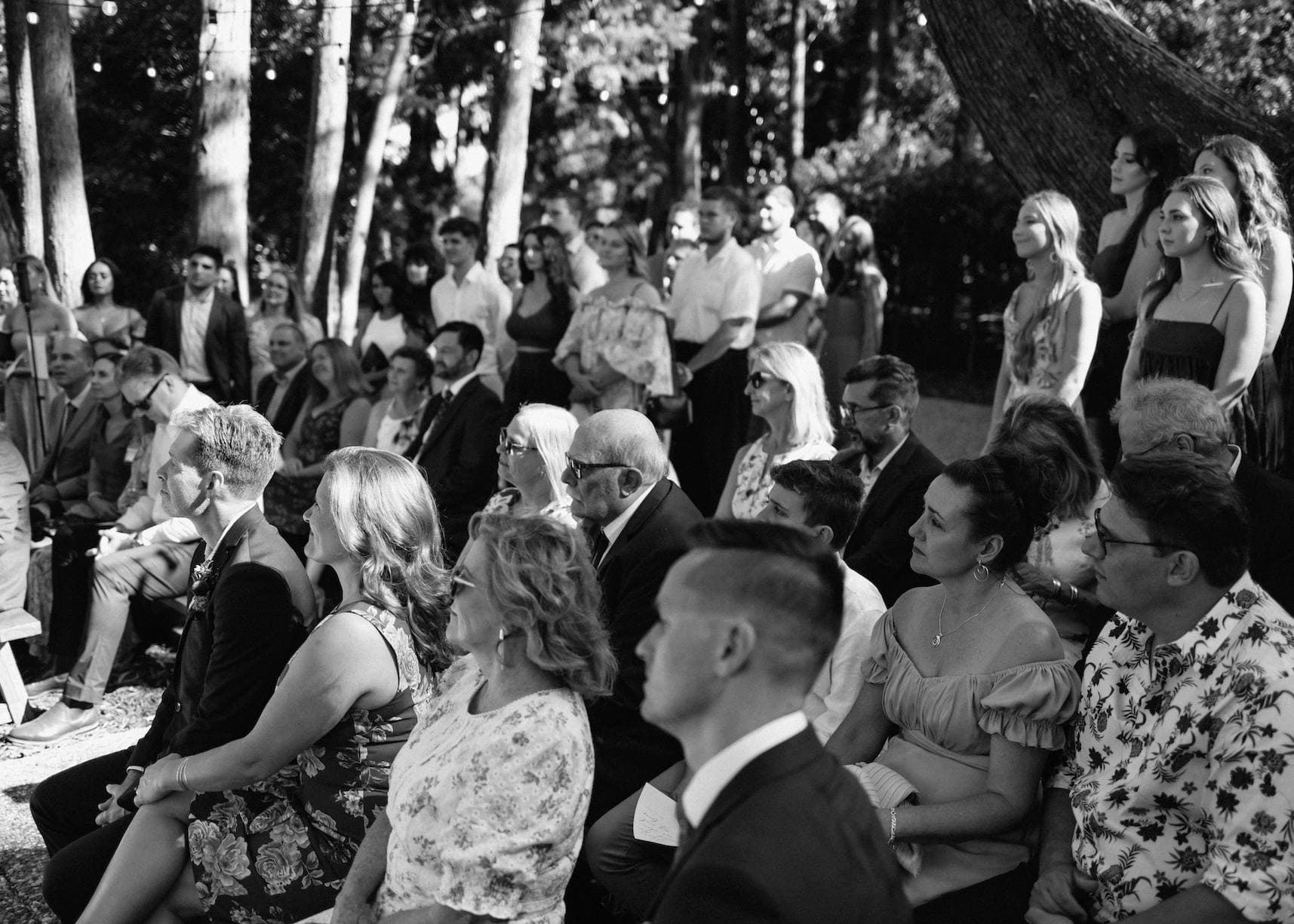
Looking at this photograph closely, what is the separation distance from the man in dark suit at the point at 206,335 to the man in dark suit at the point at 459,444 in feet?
8.91

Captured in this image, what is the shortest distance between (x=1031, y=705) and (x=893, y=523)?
161cm

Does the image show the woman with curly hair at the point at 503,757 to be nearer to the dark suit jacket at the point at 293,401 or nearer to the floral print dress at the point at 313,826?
the floral print dress at the point at 313,826

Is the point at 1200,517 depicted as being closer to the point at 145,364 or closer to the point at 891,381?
the point at 891,381

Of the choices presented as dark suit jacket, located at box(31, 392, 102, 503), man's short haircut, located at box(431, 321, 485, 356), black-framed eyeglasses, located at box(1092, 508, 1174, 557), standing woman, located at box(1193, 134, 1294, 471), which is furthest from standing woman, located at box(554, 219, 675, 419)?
black-framed eyeglasses, located at box(1092, 508, 1174, 557)

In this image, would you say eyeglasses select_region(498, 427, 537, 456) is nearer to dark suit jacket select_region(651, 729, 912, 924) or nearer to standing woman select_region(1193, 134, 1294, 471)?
standing woman select_region(1193, 134, 1294, 471)

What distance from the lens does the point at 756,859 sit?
5.55 ft

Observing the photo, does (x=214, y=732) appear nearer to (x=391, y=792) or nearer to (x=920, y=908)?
(x=391, y=792)

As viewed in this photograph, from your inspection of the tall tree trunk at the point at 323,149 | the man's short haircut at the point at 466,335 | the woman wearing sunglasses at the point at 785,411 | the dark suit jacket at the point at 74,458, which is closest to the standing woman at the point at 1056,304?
the woman wearing sunglasses at the point at 785,411

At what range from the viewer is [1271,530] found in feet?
11.2

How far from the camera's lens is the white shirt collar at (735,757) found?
5.86 feet

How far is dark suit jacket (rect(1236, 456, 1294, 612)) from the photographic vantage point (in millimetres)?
3354

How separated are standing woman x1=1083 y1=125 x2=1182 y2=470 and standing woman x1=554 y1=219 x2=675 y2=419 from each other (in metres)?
2.13

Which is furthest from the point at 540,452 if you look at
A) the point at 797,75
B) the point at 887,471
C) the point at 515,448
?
the point at 797,75

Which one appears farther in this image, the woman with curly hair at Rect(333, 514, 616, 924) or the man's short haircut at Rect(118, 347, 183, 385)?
the man's short haircut at Rect(118, 347, 183, 385)
